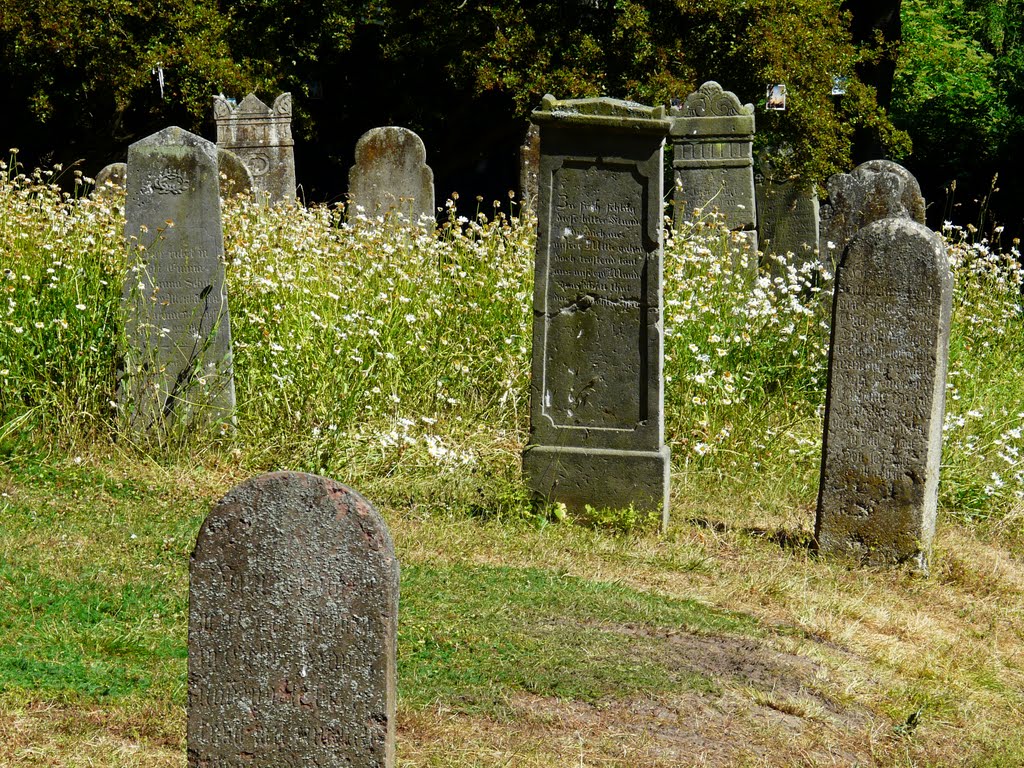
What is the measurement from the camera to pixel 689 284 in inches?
329

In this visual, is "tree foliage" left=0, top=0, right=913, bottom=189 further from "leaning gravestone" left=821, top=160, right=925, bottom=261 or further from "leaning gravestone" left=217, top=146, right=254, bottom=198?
"leaning gravestone" left=217, top=146, right=254, bottom=198

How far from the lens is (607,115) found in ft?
21.1

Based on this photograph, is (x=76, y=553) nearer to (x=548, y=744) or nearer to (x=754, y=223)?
(x=548, y=744)

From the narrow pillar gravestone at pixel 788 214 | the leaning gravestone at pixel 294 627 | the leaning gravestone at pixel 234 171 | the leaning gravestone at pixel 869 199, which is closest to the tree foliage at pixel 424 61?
the narrow pillar gravestone at pixel 788 214

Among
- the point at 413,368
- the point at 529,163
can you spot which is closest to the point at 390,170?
the point at 529,163

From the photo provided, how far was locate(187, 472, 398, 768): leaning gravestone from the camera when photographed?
290 cm

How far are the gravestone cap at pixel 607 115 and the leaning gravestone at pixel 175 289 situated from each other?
87.6 inches

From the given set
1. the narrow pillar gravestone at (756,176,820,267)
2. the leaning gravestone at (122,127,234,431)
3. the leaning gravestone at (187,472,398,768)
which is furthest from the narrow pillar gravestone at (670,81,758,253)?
the leaning gravestone at (187,472,398,768)

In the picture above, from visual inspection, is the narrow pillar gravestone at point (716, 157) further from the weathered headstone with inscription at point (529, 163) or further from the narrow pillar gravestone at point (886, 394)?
the narrow pillar gravestone at point (886, 394)

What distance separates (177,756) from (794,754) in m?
1.97

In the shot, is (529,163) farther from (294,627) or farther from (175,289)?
(294,627)

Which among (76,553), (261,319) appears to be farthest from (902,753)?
(261,319)

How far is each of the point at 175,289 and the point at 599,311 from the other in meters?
2.68

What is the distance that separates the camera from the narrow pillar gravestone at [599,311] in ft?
21.2
